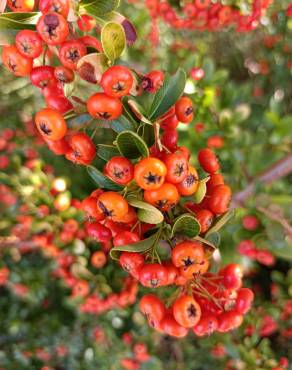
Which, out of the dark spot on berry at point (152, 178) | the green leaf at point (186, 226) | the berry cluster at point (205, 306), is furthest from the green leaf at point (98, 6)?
the berry cluster at point (205, 306)

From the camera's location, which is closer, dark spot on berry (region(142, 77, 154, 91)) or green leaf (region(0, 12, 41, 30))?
green leaf (region(0, 12, 41, 30))

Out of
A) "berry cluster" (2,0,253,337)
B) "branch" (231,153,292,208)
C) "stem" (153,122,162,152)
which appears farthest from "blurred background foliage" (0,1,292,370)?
"stem" (153,122,162,152)

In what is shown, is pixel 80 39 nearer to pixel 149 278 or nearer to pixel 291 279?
pixel 149 278

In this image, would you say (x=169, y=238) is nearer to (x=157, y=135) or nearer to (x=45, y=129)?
(x=157, y=135)

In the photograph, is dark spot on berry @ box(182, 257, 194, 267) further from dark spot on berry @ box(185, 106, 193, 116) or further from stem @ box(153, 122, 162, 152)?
dark spot on berry @ box(185, 106, 193, 116)

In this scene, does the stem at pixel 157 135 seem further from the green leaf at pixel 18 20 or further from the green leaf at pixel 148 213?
the green leaf at pixel 18 20

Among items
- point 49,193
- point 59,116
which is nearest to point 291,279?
point 49,193
